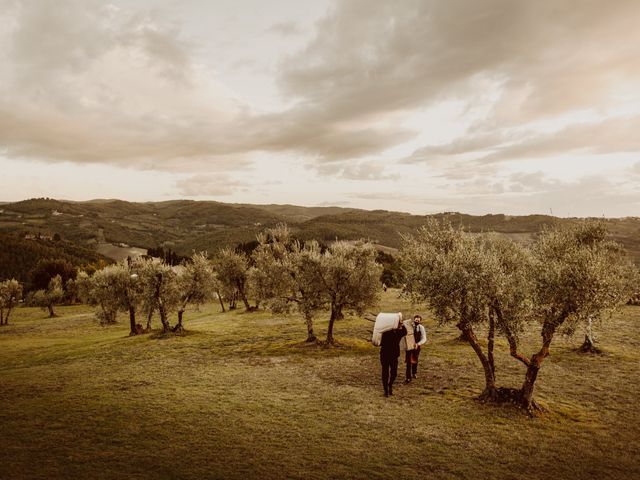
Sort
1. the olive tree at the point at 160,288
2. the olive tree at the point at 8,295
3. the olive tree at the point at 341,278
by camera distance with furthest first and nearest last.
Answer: the olive tree at the point at 8,295
the olive tree at the point at 160,288
the olive tree at the point at 341,278

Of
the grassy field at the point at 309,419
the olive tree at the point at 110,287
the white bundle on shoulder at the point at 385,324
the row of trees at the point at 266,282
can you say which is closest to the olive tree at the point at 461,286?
the white bundle on shoulder at the point at 385,324

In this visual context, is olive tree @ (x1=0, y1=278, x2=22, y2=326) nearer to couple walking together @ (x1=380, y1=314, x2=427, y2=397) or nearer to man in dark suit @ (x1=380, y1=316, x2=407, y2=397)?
couple walking together @ (x1=380, y1=314, x2=427, y2=397)

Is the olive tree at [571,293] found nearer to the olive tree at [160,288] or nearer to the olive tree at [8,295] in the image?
the olive tree at [160,288]

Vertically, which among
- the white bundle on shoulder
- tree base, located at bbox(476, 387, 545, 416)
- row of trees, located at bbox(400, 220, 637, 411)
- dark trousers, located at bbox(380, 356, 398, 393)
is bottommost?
tree base, located at bbox(476, 387, 545, 416)

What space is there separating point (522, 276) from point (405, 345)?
26.0 ft

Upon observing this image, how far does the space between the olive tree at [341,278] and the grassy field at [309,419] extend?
185 inches

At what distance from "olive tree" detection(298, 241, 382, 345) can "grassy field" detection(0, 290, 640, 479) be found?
15.4ft

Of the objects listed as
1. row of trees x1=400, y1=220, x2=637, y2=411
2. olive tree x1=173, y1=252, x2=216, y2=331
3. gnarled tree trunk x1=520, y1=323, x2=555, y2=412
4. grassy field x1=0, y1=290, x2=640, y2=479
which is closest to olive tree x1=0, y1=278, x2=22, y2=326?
olive tree x1=173, y1=252, x2=216, y2=331

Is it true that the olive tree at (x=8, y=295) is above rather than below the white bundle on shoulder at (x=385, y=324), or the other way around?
below

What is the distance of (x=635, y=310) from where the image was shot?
5112 cm

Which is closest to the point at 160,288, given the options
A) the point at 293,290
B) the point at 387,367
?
the point at 293,290

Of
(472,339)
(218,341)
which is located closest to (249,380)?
(472,339)

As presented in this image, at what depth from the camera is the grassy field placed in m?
13.2

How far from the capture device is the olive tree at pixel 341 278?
35219 mm
